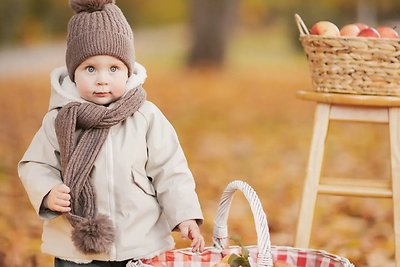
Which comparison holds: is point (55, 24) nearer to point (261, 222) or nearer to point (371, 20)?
point (371, 20)

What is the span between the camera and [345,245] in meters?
4.82

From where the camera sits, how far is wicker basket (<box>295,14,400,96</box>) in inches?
145

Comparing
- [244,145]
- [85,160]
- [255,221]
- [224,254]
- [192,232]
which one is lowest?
[244,145]

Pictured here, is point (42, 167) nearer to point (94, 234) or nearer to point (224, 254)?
point (94, 234)

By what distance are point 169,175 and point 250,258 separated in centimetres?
44

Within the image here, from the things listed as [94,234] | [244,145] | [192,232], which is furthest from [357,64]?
[244,145]

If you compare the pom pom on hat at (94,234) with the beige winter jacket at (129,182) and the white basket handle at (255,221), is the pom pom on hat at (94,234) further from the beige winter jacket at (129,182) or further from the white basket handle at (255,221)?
the white basket handle at (255,221)

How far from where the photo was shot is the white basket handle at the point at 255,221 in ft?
Answer: 9.50

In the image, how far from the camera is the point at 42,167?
10.3 ft

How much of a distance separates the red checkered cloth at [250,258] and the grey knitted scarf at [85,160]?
323mm

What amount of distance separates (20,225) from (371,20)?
12.6 m

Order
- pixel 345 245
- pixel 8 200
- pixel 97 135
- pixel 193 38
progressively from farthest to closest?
pixel 193 38 → pixel 8 200 → pixel 345 245 → pixel 97 135

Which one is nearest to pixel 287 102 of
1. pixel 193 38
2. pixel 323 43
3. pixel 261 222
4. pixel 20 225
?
pixel 193 38

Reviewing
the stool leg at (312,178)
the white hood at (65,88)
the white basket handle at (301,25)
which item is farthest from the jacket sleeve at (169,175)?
the white basket handle at (301,25)
